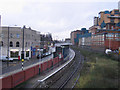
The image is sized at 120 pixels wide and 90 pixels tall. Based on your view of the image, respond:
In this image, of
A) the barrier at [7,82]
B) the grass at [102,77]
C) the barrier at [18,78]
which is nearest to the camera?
the grass at [102,77]

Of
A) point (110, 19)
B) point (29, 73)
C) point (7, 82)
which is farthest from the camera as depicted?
point (110, 19)

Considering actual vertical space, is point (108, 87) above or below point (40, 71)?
above

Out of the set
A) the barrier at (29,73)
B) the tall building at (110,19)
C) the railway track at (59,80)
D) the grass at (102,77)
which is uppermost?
the tall building at (110,19)

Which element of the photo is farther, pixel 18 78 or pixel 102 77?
pixel 18 78

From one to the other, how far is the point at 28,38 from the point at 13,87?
23.2 meters

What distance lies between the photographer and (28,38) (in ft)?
108

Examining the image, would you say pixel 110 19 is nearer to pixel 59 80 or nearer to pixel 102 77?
pixel 59 80

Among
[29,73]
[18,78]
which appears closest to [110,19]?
[29,73]

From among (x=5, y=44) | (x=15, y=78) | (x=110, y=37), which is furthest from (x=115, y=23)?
(x=15, y=78)

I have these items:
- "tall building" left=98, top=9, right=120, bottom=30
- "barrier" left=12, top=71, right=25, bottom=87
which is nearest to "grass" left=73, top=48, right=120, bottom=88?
"barrier" left=12, top=71, right=25, bottom=87

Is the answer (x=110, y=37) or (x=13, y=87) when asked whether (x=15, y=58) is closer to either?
(x=13, y=87)

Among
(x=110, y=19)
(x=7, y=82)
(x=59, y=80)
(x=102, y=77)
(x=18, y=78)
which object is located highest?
(x=110, y=19)

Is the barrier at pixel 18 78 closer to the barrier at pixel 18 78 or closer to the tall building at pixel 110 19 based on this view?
the barrier at pixel 18 78

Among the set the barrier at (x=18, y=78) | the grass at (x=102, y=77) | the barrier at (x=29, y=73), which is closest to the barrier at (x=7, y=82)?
the barrier at (x=18, y=78)
